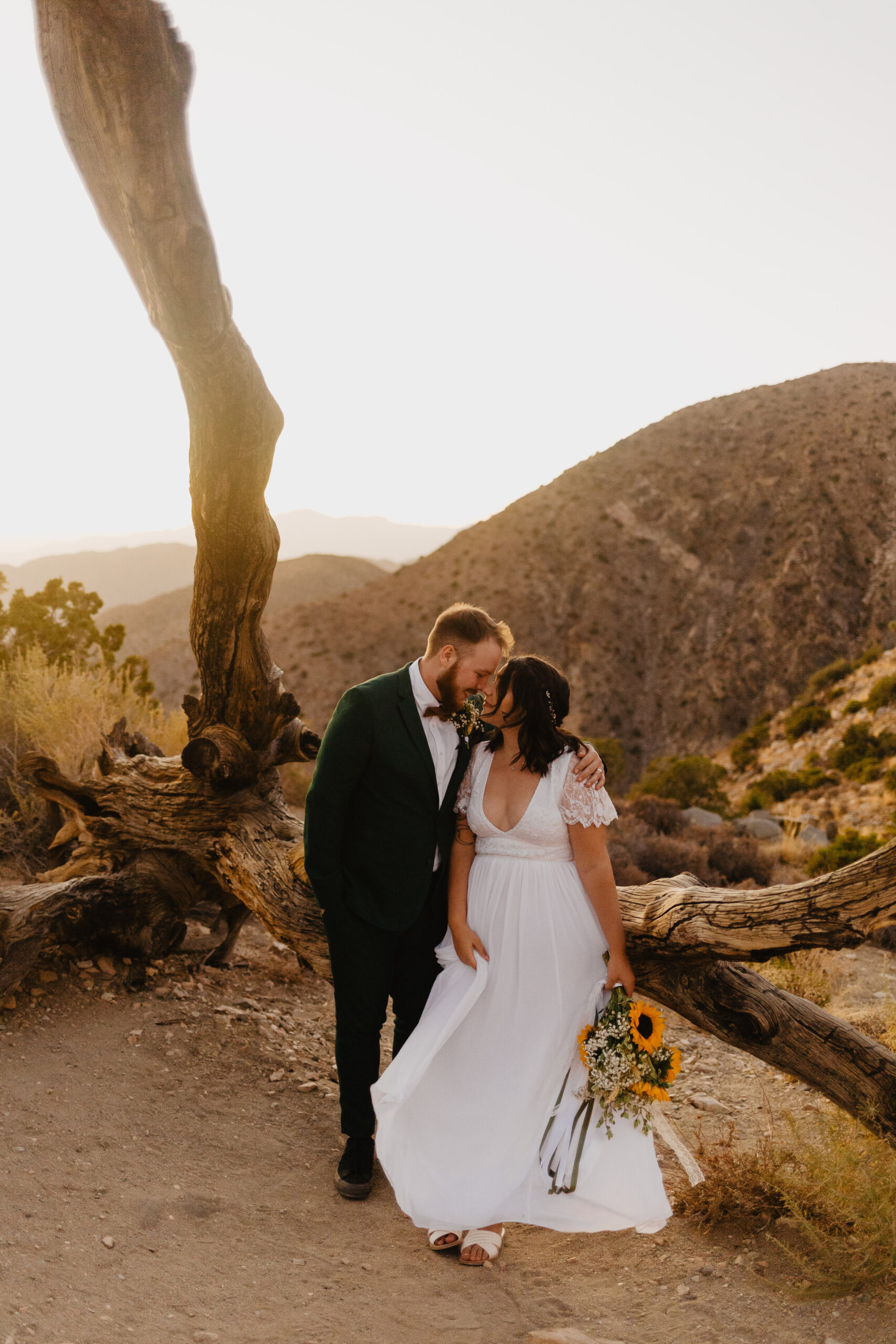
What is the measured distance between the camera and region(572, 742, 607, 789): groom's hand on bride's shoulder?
324 cm

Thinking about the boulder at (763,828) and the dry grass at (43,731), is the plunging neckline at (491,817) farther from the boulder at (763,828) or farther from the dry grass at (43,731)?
the boulder at (763,828)

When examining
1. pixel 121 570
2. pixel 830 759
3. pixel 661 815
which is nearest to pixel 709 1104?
pixel 661 815

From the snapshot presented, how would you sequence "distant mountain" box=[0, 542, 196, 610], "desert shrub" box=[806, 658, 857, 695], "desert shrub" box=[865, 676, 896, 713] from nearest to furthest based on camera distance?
"desert shrub" box=[865, 676, 896, 713], "desert shrub" box=[806, 658, 857, 695], "distant mountain" box=[0, 542, 196, 610]

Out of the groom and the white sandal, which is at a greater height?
the groom

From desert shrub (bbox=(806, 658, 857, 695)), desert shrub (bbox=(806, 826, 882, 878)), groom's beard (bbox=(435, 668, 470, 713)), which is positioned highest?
groom's beard (bbox=(435, 668, 470, 713))

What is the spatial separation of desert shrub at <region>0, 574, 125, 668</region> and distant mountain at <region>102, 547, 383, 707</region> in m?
26.8

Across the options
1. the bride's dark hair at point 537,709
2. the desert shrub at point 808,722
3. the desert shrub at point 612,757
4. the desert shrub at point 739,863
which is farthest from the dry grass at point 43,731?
the desert shrub at point 808,722

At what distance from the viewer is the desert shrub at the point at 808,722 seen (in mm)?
23375

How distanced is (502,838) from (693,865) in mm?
7781

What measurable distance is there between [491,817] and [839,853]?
375 inches

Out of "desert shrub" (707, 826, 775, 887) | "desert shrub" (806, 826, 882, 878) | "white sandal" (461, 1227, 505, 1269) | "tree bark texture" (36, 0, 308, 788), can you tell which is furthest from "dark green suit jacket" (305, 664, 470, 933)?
"desert shrub" (806, 826, 882, 878)

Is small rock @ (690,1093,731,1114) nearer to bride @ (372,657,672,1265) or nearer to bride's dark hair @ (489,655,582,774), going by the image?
bride @ (372,657,672,1265)

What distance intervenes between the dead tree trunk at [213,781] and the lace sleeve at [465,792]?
2.99 feet

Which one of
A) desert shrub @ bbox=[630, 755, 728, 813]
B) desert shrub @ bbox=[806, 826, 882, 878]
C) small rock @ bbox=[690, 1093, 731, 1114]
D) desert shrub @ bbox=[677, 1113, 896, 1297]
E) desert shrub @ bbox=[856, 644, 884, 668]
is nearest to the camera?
desert shrub @ bbox=[677, 1113, 896, 1297]
